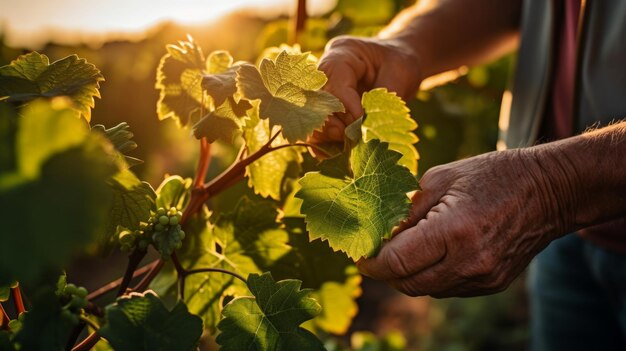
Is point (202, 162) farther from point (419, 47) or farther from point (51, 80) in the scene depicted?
point (419, 47)

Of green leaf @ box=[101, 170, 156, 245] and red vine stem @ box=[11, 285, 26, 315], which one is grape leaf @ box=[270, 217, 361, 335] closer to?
green leaf @ box=[101, 170, 156, 245]

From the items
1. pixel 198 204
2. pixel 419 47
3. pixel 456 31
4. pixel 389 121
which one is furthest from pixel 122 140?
pixel 456 31

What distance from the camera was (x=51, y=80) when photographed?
1007 mm

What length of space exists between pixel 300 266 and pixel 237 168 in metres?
0.25

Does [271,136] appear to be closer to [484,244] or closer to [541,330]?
[484,244]

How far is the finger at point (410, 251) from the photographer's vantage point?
1.17 metres

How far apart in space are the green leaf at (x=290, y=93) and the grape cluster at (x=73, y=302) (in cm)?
39

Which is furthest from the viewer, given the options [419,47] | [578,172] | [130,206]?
[419,47]

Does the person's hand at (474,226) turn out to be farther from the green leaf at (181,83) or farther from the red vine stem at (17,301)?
the red vine stem at (17,301)

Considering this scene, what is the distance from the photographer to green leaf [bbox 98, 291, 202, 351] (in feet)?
2.75

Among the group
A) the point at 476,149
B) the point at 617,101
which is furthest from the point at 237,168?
the point at 476,149

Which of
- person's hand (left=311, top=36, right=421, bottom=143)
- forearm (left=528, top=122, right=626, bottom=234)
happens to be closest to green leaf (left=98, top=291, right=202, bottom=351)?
person's hand (left=311, top=36, right=421, bottom=143)

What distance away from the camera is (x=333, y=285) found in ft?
5.31

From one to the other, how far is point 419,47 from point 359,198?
1.05 meters
